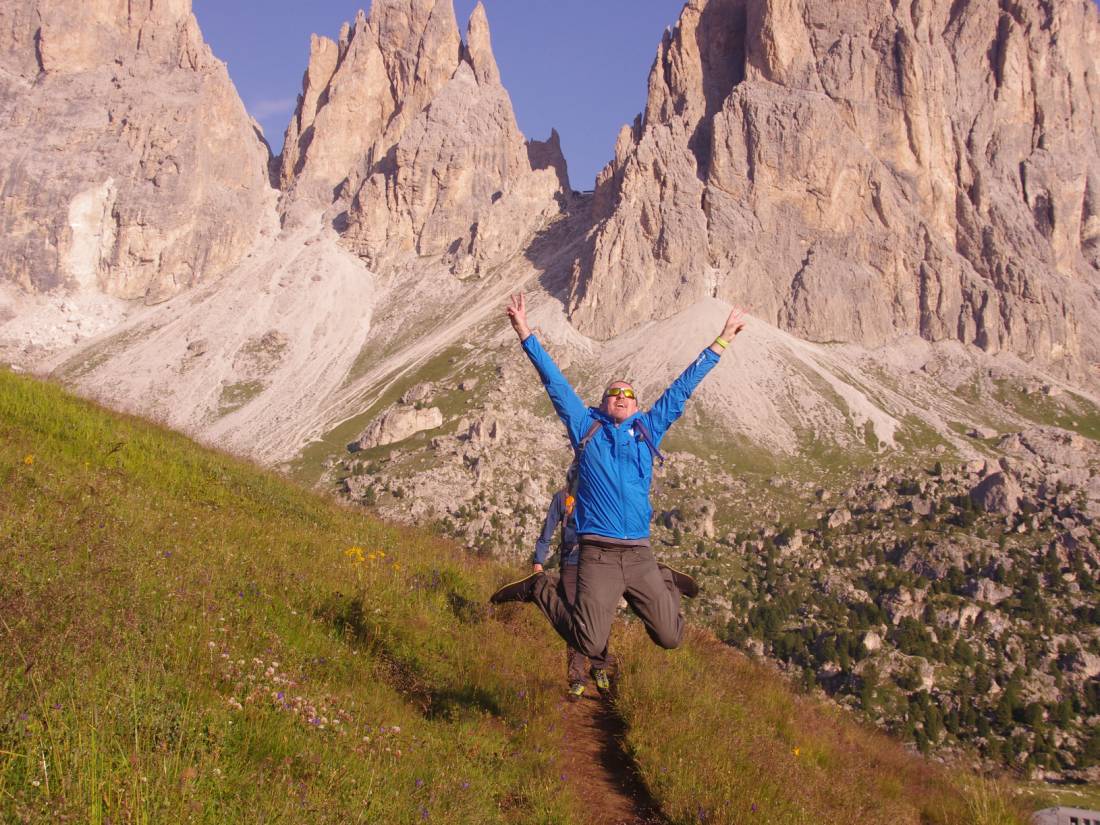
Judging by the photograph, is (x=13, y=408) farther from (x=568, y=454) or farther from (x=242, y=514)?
(x=568, y=454)

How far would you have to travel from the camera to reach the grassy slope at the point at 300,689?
355cm

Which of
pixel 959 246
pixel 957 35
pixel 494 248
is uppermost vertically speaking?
pixel 957 35

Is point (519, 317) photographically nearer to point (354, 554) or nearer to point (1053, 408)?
point (354, 554)

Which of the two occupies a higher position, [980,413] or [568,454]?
[980,413]

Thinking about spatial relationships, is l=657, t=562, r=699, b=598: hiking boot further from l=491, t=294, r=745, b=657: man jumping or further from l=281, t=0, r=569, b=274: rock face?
l=281, t=0, r=569, b=274: rock face

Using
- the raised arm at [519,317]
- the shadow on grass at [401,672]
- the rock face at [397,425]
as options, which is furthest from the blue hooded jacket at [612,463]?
the rock face at [397,425]

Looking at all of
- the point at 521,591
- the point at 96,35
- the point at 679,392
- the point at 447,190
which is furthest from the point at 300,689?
the point at 96,35

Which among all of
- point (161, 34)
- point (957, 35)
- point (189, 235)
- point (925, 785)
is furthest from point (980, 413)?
point (161, 34)

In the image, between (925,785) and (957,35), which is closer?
(925,785)

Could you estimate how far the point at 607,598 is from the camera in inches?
250

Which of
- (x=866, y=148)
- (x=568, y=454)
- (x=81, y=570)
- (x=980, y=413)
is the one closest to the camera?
(x=81, y=570)

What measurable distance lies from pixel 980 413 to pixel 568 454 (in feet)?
253

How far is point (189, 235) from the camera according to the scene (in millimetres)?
170750

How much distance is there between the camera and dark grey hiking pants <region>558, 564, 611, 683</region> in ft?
21.5
